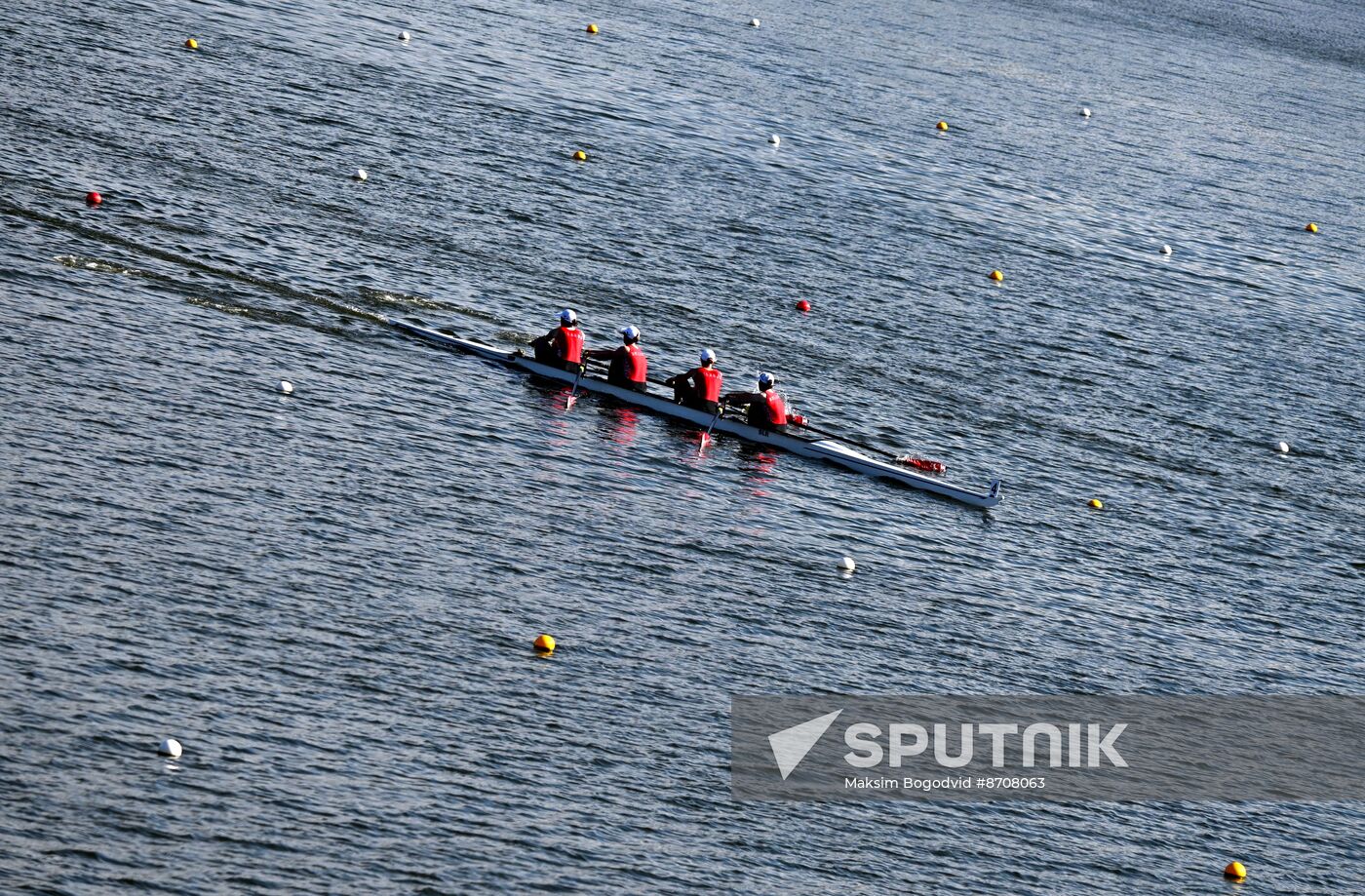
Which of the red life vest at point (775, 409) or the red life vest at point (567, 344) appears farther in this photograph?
the red life vest at point (567, 344)

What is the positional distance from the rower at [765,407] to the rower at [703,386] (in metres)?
0.29

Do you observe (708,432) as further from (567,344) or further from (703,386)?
(567,344)

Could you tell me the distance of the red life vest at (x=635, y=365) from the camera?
33406 mm

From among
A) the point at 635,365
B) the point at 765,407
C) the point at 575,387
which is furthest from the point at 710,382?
the point at 575,387

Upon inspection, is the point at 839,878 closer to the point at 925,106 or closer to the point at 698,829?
the point at 698,829

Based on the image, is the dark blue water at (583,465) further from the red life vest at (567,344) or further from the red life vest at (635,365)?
the red life vest at (567,344)

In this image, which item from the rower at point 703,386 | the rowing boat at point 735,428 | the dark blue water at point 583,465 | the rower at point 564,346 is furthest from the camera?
the rower at point 564,346

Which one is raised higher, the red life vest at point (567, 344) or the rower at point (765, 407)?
the red life vest at point (567, 344)

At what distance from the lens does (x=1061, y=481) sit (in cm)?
3394

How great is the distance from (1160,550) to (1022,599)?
14.4 ft

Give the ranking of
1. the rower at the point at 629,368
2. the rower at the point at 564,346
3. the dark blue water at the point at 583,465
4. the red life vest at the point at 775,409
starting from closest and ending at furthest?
the dark blue water at the point at 583,465 < the red life vest at the point at 775,409 < the rower at the point at 629,368 < the rower at the point at 564,346

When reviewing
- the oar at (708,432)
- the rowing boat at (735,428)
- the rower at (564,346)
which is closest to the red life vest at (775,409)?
the rowing boat at (735,428)

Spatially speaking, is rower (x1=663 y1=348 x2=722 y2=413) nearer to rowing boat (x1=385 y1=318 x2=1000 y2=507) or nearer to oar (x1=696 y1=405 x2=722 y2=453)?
oar (x1=696 y1=405 x2=722 y2=453)

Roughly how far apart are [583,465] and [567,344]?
3865 mm
